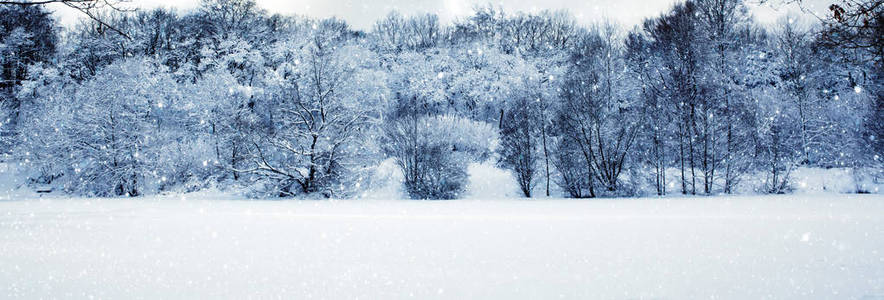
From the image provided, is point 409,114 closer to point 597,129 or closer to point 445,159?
point 445,159

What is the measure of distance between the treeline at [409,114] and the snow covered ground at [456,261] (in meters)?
13.4

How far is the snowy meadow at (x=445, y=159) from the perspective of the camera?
4.87 metres

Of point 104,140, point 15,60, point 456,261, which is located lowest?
point 456,261

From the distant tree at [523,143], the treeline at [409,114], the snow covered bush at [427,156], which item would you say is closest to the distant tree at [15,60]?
the treeline at [409,114]

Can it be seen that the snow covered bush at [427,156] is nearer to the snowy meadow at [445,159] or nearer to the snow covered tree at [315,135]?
the snowy meadow at [445,159]

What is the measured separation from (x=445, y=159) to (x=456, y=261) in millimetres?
16947

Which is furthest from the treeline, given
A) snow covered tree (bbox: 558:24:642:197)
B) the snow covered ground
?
the snow covered ground

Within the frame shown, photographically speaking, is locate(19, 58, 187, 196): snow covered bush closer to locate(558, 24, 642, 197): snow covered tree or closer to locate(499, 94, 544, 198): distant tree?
locate(499, 94, 544, 198): distant tree

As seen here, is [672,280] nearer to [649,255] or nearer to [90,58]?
[649,255]

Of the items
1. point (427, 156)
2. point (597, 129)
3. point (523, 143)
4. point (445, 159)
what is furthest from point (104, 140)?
point (597, 129)

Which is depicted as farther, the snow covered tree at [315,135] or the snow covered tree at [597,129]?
the snow covered tree at [597,129]

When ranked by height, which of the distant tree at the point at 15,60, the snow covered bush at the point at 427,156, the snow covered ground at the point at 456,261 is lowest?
the snow covered ground at the point at 456,261

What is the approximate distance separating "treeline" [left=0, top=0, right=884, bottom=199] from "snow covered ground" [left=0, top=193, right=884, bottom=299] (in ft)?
44.1

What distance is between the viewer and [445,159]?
2230 cm
